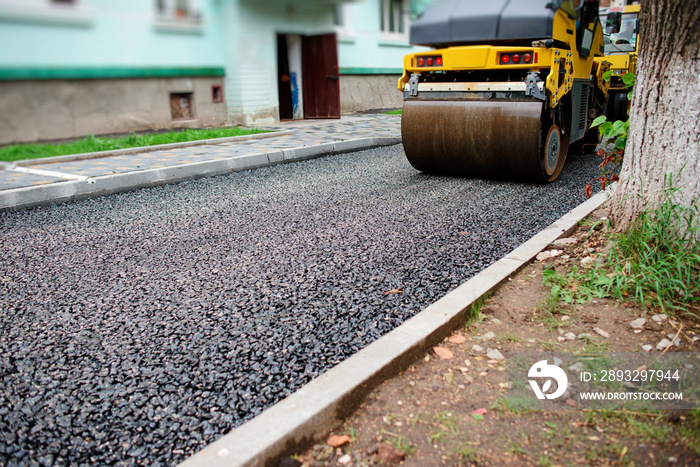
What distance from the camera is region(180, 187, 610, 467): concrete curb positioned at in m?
1.75

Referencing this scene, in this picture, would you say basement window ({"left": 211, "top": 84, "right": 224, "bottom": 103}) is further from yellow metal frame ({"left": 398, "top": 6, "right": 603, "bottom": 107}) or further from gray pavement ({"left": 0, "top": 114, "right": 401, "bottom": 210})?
yellow metal frame ({"left": 398, "top": 6, "right": 603, "bottom": 107})

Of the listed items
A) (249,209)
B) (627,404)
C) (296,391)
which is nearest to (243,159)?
(249,209)

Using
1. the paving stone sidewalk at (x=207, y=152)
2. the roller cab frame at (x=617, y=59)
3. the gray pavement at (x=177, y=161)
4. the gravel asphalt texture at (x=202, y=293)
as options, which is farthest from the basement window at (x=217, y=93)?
the roller cab frame at (x=617, y=59)

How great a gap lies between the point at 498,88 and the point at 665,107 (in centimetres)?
265

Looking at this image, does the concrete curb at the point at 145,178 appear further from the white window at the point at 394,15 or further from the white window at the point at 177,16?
the white window at the point at 177,16

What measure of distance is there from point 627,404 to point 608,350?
40 cm

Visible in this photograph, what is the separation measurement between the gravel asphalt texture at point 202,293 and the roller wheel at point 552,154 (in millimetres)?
260

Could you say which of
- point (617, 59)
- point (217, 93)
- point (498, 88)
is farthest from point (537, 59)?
point (217, 93)

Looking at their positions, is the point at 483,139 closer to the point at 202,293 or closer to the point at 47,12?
the point at 202,293

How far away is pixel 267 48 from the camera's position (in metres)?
0.76

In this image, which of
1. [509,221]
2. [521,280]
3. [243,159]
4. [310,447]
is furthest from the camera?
[243,159]

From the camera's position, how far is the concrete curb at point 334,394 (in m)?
1.75

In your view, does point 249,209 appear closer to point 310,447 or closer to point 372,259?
point 372,259

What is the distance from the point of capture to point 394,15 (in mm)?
1062
